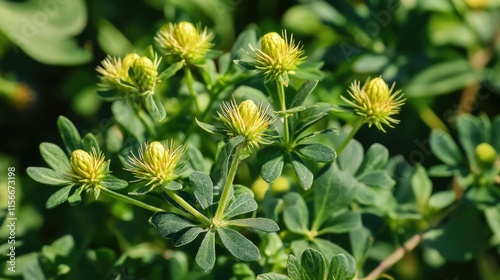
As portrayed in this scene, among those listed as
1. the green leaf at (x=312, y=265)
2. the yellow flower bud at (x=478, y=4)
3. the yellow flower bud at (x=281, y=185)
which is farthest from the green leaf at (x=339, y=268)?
the yellow flower bud at (x=478, y=4)

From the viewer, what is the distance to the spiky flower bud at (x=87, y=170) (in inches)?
50.2

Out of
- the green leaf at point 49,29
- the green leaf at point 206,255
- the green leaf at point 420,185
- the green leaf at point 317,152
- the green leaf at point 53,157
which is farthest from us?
the green leaf at point 49,29

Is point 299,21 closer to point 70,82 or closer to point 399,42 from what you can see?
point 399,42

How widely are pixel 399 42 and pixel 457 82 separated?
26 centimetres

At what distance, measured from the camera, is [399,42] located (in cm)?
218

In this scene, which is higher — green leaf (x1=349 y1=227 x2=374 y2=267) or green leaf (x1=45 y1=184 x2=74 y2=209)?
green leaf (x1=45 y1=184 x2=74 y2=209)

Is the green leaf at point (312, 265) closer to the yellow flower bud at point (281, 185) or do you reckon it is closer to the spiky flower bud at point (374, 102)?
the spiky flower bud at point (374, 102)

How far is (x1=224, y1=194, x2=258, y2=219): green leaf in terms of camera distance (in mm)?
1242

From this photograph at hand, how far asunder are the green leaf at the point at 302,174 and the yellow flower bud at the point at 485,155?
1.97 feet

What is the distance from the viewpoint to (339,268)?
1259mm

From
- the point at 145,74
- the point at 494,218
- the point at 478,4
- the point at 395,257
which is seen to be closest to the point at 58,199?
the point at 145,74

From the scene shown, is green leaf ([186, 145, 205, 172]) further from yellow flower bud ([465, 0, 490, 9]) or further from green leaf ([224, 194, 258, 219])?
yellow flower bud ([465, 0, 490, 9])

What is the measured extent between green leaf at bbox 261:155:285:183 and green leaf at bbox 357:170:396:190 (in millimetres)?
298

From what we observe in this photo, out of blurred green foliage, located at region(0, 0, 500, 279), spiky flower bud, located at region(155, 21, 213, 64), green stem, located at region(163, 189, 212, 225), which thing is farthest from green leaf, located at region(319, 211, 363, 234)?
spiky flower bud, located at region(155, 21, 213, 64)
